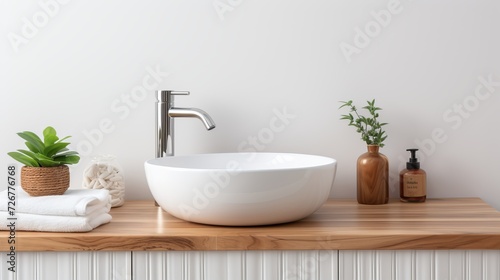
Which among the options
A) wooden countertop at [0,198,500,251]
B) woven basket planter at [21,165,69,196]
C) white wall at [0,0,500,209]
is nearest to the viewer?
wooden countertop at [0,198,500,251]

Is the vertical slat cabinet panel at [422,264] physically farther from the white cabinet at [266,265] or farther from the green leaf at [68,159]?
the green leaf at [68,159]

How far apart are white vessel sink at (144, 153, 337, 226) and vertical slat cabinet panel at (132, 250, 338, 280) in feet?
0.28

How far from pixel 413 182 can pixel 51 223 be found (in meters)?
0.93

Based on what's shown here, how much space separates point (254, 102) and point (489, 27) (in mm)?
702

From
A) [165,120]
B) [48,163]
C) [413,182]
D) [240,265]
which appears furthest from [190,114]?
[413,182]

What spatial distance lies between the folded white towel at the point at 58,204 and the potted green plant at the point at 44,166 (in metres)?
0.03

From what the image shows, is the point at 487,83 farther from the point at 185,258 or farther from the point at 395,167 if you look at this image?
the point at 185,258

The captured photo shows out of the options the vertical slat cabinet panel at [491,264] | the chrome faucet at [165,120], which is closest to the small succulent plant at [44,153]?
the chrome faucet at [165,120]

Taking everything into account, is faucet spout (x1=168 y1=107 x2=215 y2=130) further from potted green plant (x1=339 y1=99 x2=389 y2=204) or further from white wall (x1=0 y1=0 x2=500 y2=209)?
potted green plant (x1=339 y1=99 x2=389 y2=204)

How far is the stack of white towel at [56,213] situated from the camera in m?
1.18

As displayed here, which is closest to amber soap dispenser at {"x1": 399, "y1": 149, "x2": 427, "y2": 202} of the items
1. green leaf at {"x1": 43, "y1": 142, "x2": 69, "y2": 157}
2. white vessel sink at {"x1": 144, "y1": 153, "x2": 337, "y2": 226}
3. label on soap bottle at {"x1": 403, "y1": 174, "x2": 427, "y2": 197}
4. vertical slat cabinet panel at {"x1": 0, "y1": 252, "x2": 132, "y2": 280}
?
label on soap bottle at {"x1": 403, "y1": 174, "x2": 427, "y2": 197}

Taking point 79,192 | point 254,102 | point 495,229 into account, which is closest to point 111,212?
point 79,192

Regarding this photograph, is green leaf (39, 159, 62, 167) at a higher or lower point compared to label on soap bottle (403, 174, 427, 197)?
higher

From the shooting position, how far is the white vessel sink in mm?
1154
